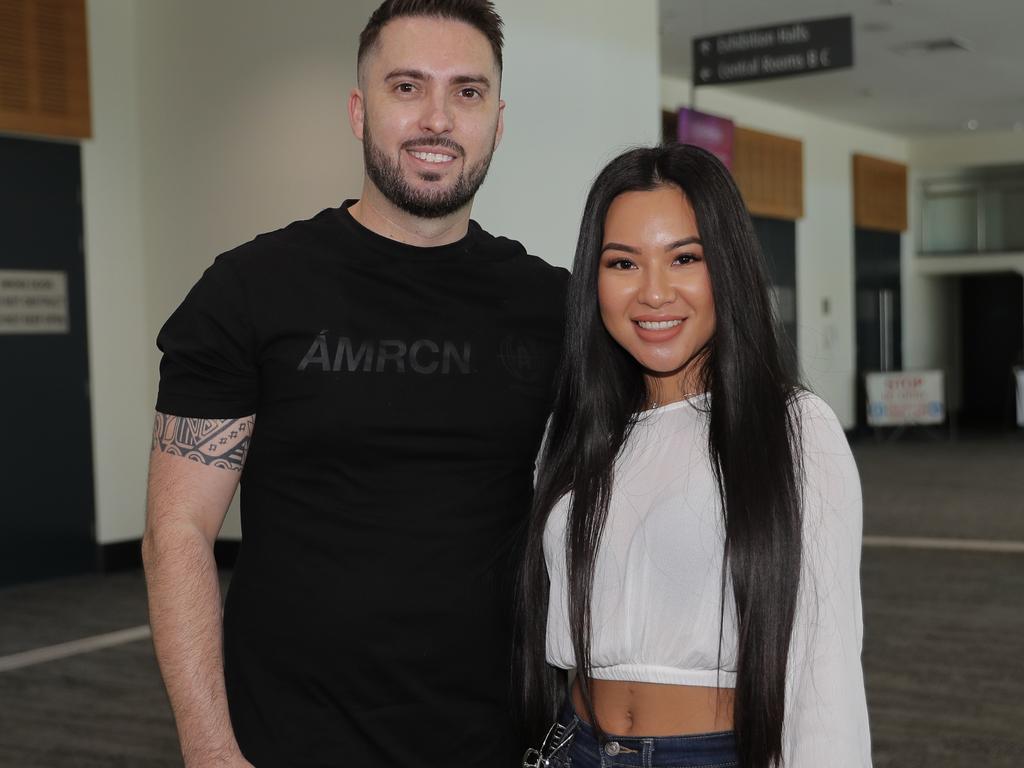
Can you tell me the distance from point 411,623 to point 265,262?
0.58 m

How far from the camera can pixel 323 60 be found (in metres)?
6.26

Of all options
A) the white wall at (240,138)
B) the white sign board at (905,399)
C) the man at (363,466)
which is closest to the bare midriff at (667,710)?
the man at (363,466)

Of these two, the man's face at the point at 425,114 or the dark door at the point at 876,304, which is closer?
the man's face at the point at 425,114

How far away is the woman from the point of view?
166 centimetres

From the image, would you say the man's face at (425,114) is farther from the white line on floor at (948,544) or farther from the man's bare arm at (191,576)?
the white line on floor at (948,544)

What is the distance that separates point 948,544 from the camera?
25.7ft

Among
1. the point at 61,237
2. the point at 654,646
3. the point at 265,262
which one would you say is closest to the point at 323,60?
the point at 61,237

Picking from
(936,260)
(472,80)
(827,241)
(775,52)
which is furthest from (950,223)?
(472,80)

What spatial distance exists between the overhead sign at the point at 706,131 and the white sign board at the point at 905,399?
6361mm

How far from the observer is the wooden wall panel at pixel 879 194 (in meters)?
15.3

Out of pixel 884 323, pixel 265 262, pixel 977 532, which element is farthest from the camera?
pixel 884 323

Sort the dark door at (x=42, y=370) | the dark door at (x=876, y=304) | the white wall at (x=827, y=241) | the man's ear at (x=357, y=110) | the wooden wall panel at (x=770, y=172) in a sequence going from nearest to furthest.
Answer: the man's ear at (x=357, y=110)
the dark door at (x=42, y=370)
the wooden wall panel at (x=770, y=172)
the white wall at (x=827, y=241)
the dark door at (x=876, y=304)

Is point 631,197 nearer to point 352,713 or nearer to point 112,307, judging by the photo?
point 352,713

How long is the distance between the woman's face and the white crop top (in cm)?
10
